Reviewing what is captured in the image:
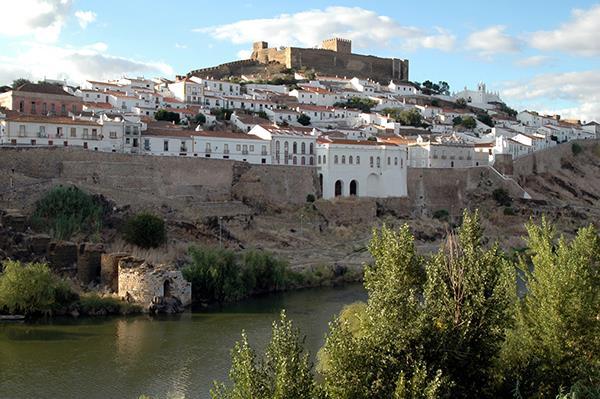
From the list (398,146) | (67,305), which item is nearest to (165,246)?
(67,305)

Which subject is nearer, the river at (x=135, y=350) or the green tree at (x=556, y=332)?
the green tree at (x=556, y=332)

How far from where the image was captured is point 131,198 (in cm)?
3641

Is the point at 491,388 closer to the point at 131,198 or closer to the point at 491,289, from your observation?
the point at 491,289

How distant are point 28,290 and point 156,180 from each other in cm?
1450

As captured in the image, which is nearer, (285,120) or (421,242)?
(421,242)

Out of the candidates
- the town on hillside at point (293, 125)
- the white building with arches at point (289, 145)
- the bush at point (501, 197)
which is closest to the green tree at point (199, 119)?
the town on hillside at point (293, 125)

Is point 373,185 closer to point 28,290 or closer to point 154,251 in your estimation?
point 154,251

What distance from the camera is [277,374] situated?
919cm

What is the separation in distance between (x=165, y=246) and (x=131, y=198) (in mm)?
5278

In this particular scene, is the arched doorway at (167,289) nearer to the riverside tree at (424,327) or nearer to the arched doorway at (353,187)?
the riverside tree at (424,327)

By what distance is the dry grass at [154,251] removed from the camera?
29.8m

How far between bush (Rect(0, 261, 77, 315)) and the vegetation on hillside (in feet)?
50.8

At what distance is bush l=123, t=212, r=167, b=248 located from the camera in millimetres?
31303

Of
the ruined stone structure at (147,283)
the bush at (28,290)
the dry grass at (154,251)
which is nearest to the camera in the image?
the bush at (28,290)
